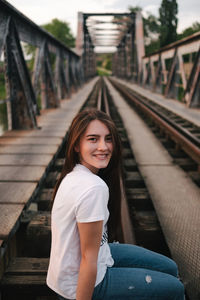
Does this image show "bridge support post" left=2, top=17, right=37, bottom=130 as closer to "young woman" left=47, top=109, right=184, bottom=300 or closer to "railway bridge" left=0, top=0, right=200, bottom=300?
"railway bridge" left=0, top=0, right=200, bottom=300

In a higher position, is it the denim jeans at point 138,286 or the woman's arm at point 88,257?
the woman's arm at point 88,257

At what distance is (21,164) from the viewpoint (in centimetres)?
318

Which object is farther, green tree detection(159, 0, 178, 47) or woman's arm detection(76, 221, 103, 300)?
green tree detection(159, 0, 178, 47)

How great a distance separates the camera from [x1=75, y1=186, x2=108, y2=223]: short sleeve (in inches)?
41.1

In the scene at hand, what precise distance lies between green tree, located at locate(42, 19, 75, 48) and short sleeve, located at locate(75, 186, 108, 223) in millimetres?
61917

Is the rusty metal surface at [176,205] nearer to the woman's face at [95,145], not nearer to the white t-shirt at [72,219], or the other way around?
the white t-shirt at [72,219]

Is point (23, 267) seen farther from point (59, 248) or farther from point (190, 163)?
point (190, 163)

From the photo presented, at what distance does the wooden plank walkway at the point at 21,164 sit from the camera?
6.71 feet

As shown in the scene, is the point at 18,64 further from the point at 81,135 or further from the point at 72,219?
the point at 72,219

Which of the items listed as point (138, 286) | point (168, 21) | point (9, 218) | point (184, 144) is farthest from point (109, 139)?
point (168, 21)

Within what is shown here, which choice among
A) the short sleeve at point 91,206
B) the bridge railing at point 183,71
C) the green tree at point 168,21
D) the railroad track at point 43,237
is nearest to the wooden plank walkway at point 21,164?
the railroad track at point 43,237

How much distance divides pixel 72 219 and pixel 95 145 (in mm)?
375

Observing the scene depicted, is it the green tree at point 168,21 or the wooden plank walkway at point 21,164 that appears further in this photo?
the green tree at point 168,21

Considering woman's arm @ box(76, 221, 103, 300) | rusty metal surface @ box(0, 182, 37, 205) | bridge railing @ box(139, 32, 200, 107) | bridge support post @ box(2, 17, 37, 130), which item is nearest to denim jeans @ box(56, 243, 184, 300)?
woman's arm @ box(76, 221, 103, 300)
